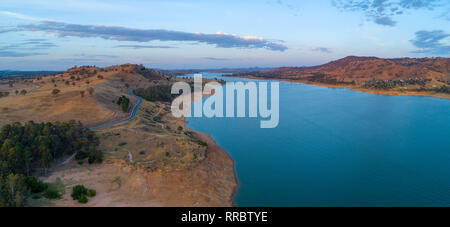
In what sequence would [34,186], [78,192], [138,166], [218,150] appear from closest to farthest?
[34,186] < [78,192] < [138,166] < [218,150]

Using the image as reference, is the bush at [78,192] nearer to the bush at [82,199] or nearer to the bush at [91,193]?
the bush at [82,199]

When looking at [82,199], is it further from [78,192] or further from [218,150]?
[218,150]

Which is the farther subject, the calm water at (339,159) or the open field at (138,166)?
the calm water at (339,159)

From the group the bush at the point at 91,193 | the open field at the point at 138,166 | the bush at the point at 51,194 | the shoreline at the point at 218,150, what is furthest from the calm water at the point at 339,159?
the bush at the point at 51,194

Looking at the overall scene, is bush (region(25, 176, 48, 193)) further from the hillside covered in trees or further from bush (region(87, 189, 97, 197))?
bush (region(87, 189, 97, 197))

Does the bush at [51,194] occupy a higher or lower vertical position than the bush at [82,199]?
higher

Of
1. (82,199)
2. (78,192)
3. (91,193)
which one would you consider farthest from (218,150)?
(82,199)

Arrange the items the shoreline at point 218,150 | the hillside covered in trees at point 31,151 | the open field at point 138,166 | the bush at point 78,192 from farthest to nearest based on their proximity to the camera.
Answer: the shoreline at point 218,150
the open field at point 138,166
the bush at point 78,192
the hillside covered in trees at point 31,151

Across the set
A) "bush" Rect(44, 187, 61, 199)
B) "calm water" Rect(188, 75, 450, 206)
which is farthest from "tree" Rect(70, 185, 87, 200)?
"calm water" Rect(188, 75, 450, 206)

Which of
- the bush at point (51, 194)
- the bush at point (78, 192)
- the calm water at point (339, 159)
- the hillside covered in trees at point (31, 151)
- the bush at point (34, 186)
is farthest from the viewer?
the calm water at point (339, 159)
